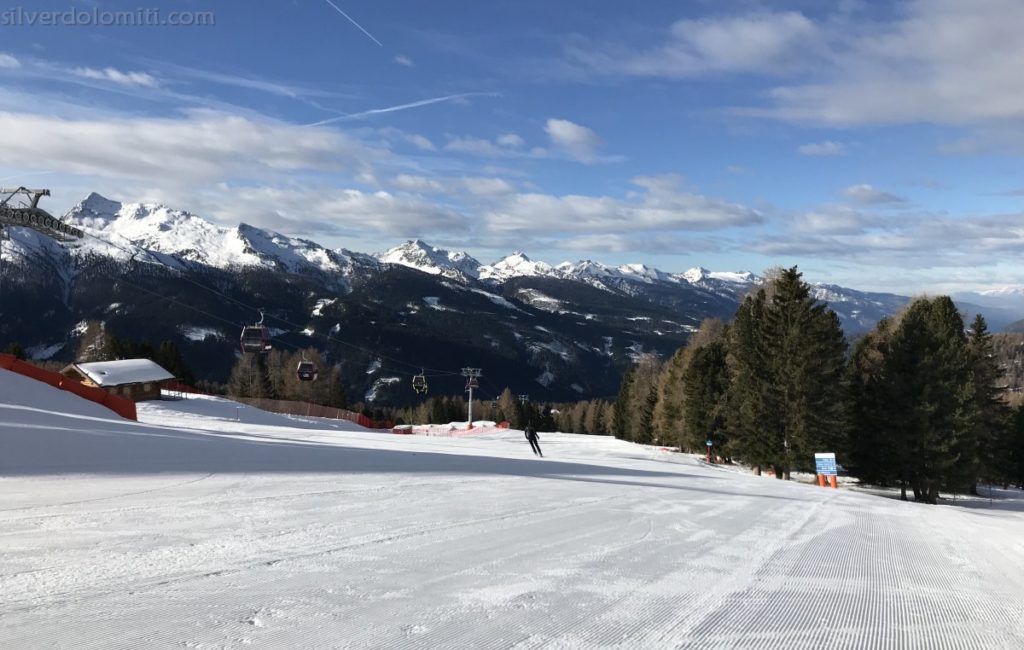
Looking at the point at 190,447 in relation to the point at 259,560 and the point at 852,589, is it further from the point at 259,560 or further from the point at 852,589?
the point at 852,589

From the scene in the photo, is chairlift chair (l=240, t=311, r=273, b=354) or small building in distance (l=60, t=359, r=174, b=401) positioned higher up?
chairlift chair (l=240, t=311, r=273, b=354)

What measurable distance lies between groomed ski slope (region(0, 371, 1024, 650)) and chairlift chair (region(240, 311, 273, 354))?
3409 cm

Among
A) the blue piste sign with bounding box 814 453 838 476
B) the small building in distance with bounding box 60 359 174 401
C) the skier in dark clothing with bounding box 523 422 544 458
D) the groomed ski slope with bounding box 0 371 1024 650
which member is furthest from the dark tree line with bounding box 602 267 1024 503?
the small building in distance with bounding box 60 359 174 401

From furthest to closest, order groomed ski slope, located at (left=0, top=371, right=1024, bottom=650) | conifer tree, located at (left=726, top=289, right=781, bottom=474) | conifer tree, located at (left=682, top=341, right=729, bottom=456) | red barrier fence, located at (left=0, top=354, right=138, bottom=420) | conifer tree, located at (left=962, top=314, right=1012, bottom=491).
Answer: conifer tree, located at (left=682, top=341, right=729, bottom=456) < conifer tree, located at (left=726, top=289, right=781, bottom=474) < conifer tree, located at (left=962, top=314, right=1012, bottom=491) < red barrier fence, located at (left=0, top=354, right=138, bottom=420) < groomed ski slope, located at (left=0, top=371, right=1024, bottom=650)

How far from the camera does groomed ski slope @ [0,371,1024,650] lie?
16.5ft

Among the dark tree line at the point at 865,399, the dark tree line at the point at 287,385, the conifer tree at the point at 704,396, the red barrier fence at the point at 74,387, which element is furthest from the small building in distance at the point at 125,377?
the dark tree line at the point at 287,385

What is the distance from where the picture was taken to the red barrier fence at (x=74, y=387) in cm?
3425

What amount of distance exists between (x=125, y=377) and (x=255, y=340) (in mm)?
12572

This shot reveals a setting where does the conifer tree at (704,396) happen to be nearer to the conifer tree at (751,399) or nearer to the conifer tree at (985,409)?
the conifer tree at (751,399)

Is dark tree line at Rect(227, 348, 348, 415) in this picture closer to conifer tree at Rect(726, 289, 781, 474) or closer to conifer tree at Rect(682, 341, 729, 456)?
conifer tree at Rect(682, 341, 729, 456)

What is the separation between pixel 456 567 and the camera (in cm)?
694

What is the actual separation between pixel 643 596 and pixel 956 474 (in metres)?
40.2

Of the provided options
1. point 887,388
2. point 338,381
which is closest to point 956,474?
point 887,388

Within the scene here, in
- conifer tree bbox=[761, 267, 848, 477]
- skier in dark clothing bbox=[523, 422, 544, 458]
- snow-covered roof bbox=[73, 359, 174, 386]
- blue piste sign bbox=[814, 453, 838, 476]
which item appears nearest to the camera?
blue piste sign bbox=[814, 453, 838, 476]
